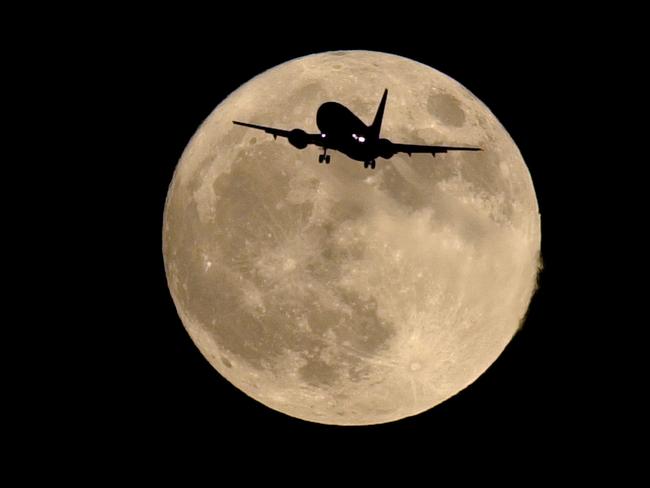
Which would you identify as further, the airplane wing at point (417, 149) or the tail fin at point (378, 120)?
the airplane wing at point (417, 149)

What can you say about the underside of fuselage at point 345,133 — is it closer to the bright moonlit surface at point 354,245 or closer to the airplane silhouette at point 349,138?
the airplane silhouette at point 349,138

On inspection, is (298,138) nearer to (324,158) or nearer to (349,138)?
(324,158)

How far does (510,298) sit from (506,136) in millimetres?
Result: 3414

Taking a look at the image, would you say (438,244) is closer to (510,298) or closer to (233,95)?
(510,298)

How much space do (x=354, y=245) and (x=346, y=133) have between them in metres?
2.01

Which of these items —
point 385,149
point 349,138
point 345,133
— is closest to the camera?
point 349,138

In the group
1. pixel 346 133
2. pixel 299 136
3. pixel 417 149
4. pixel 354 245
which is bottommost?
pixel 354 245

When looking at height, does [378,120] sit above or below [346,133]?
above

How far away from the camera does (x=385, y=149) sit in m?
14.0

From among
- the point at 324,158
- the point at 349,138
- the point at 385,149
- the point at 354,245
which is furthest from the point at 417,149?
the point at 354,245

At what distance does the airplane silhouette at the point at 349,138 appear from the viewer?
45.3 ft

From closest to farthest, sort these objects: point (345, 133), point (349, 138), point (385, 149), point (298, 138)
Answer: point (349, 138)
point (345, 133)
point (385, 149)
point (298, 138)

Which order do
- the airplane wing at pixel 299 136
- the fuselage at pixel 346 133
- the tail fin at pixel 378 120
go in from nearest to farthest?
the fuselage at pixel 346 133 < the tail fin at pixel 378 120 < the airplane wing at pixel 299 136

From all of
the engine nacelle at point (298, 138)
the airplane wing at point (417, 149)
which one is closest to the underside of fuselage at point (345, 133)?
the engine nacelle at point (298, 138)
